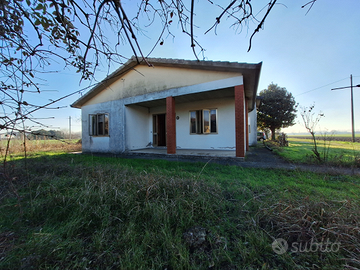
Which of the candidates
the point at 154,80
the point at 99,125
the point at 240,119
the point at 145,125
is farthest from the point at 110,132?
the point at 240,119

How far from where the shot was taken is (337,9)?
2223 millimetres

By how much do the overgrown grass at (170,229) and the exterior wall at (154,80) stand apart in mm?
4590

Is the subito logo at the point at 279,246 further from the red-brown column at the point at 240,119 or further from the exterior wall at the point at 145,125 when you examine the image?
the exterior wall at the point at 145,125

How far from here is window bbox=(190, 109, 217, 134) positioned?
25.7 feet

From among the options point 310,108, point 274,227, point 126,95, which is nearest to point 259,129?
point 310,108

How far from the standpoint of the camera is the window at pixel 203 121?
308 inches

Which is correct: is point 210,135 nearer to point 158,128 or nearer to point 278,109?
point 158,128

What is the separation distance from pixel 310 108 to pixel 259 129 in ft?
54.5

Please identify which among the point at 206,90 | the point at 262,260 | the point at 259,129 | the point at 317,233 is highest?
the point at 206,90

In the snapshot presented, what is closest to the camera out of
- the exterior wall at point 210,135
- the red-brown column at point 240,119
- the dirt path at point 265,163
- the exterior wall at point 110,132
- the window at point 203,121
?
the dirt path at point 265,163

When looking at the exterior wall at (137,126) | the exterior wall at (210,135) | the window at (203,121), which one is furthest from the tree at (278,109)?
the exterior wall at (137,126)

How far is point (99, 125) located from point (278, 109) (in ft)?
62.8

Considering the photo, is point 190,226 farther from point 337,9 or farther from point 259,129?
point 259,129

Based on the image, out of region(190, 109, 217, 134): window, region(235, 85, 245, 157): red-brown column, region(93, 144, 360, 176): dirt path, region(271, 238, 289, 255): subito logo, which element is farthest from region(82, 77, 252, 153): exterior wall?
region(271, 238, 289, 255): subito logo
